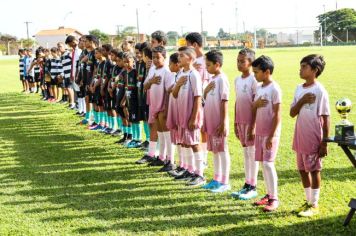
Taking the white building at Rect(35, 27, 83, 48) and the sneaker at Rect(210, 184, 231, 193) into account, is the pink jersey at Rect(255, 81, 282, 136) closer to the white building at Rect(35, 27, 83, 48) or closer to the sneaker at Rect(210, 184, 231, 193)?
the sneaker at Rect(210, 184, 231, 193)

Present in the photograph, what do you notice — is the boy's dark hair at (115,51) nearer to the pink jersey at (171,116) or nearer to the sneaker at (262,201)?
the pink jersey at (171,116)

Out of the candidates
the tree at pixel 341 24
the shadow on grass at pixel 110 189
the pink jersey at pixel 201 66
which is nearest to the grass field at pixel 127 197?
the shadow on grass at pixel 110 189

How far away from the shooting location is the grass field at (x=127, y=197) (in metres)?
4.92

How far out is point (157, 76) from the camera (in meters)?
7.27

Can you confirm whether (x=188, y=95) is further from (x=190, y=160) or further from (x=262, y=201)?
(x=262, y=201)

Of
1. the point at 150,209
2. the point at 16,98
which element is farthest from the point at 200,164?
the point at 16,98

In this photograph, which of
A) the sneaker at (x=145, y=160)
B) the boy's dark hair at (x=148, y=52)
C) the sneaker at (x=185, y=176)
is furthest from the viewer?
the boy's dark hair at (x=148, y=52)

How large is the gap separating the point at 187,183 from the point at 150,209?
39.8 inches

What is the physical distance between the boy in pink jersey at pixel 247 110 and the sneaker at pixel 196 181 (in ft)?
2.07

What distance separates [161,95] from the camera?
287 inches

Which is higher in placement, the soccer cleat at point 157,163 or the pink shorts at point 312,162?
the pink shorts at point 312,162

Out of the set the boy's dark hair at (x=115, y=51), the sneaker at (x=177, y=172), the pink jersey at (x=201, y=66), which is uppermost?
the boy's dark hair at (x=115, y=51)

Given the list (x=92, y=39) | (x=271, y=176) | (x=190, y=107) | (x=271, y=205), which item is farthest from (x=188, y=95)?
(x=92, y=39)

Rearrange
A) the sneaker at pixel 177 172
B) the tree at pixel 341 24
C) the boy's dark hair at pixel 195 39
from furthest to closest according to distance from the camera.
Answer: the tree at pixel 341 24 → the boy's dark hair at pixel 195 39 → the sneaker at pixel 177 172
